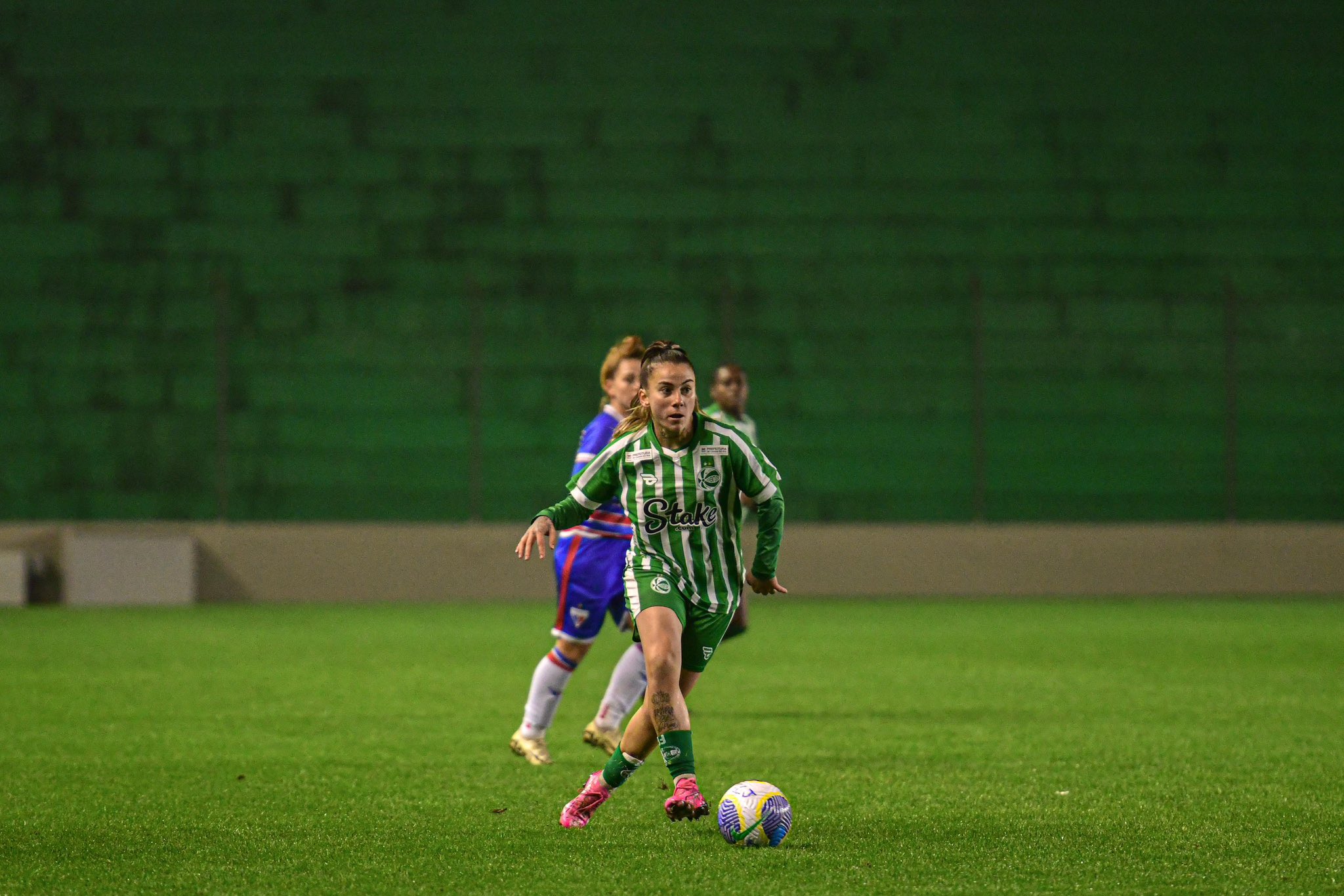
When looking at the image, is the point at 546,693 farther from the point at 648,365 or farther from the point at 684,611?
the point at 648,365

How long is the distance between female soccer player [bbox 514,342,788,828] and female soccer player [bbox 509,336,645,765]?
170cm

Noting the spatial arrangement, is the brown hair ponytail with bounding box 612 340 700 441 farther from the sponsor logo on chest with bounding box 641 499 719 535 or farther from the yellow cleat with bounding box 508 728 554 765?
the yellow cleat with bounding box 508 728 554 765

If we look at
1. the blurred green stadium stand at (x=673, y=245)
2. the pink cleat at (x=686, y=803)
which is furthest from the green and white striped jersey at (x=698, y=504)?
the blurred green stadium stand at (x=673, y=245)

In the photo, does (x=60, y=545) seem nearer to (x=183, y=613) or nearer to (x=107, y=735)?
(x=183, y=613)

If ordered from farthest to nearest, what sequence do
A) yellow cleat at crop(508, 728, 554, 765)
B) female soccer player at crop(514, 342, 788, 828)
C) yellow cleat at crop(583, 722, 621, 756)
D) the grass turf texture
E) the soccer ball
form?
1. yellow cleat at crop(583, 722, 621, 756)
2. yellow cleat at crop(508, 728, 554, 765)
3. female soccer player at crop(514, 342, 788, 828)
4. the soccer ball
5. the grass turf texture

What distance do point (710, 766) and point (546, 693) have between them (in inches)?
35.5

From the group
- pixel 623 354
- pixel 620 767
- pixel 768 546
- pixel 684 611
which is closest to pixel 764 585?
pixel 768 546

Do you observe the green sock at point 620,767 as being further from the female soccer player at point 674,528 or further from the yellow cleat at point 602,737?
the yellow cleat at point 602,737

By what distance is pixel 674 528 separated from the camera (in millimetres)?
5586

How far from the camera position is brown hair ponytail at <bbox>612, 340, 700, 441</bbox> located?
18.0 ft

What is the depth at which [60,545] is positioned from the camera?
54.5ft

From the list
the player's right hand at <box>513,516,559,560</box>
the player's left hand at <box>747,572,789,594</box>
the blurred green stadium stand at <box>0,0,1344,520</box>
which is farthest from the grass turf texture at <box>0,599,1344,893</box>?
the blurred green stadium stand at <box>0,0,1344,520</box>

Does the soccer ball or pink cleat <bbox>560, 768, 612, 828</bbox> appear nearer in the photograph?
the soccer ball

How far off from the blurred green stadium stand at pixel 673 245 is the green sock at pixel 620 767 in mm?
12142
